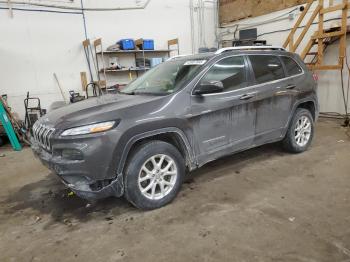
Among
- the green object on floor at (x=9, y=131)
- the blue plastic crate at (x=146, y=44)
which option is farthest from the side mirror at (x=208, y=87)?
the blue plastic crate at (x=146, y=44)

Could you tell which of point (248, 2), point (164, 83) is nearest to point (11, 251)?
point (164, 83)

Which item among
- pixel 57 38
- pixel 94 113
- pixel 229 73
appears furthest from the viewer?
pixel 57 38

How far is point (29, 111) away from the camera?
659 cm

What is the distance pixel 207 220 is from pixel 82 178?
1.15 m

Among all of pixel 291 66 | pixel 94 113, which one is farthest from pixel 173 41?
pixel 94 113

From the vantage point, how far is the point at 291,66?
3838 millimetres

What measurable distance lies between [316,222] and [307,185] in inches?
31.0

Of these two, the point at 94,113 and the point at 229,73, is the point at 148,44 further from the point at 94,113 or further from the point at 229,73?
the point at 94,113

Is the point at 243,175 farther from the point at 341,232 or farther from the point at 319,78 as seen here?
the point at 319,78

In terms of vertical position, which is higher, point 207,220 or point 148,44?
point 148,44

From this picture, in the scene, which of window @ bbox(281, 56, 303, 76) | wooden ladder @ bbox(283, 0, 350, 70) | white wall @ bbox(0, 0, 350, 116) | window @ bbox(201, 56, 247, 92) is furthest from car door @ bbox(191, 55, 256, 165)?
white wall @ bbox(0, 0, 350, 116)

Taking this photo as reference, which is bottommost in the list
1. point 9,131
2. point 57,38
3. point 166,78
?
point 9,131

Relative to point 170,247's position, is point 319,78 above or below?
above

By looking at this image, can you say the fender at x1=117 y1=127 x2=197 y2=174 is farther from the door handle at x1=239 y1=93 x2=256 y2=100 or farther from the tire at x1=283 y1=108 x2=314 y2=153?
the tire at x1=283 y1=108 x2=314 y2=153
